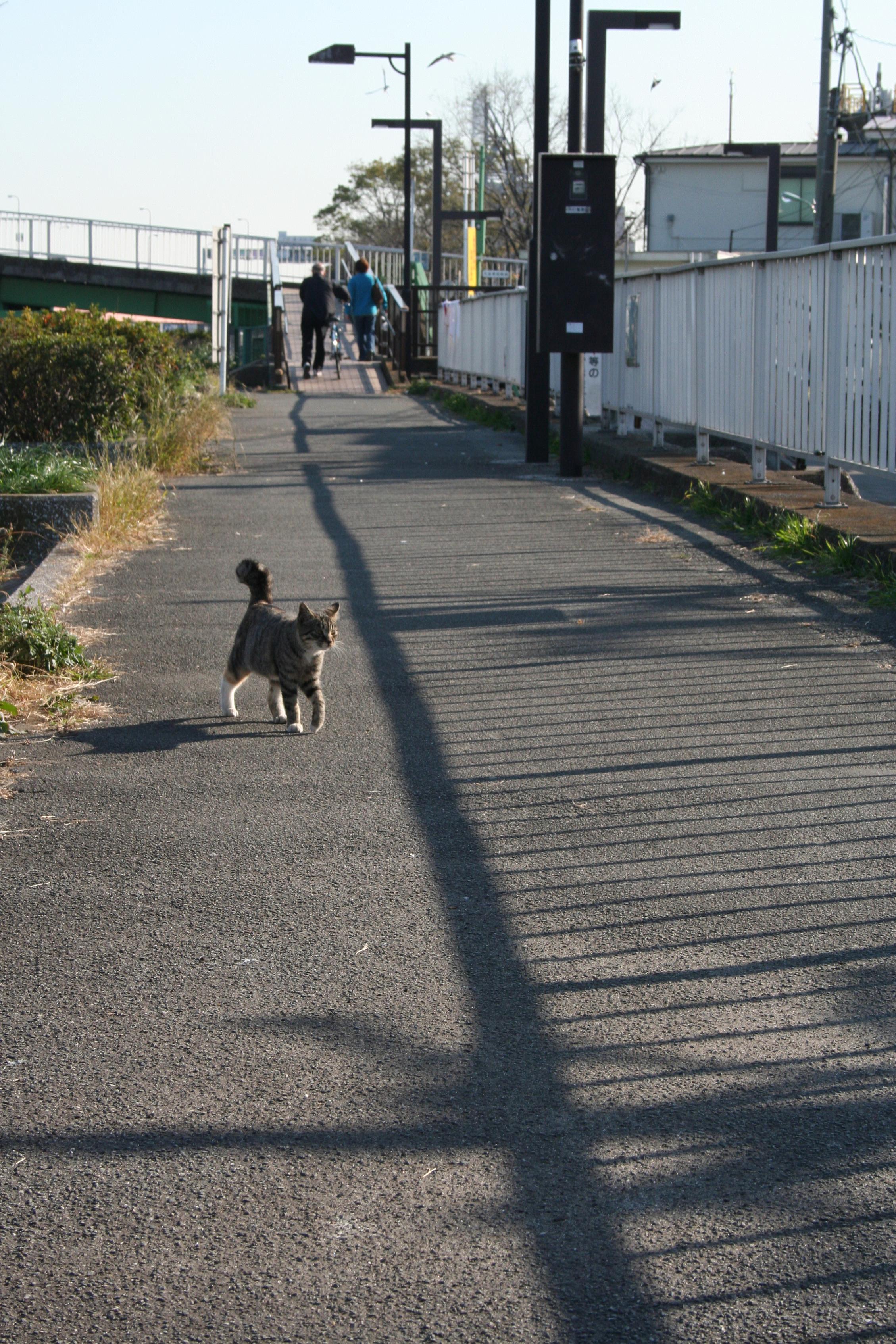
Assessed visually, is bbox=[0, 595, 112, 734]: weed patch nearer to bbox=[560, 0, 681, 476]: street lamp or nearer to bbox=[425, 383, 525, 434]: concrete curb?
bbox=[560, 0, 681, 476]: street lamp

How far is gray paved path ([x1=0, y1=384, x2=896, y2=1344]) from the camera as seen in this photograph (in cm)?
236

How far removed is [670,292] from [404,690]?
8.34m

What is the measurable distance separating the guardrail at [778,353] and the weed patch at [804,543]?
44 cm

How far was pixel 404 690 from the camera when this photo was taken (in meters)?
6.29

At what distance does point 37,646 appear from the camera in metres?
6.23

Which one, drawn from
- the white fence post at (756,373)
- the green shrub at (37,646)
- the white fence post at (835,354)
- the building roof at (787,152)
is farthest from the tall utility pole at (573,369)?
the building roof at (787,152)

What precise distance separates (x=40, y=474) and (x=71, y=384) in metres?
2.93

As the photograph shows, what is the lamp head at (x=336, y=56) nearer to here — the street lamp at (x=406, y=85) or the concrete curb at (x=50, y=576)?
the street lamp at (x=406, y=85)

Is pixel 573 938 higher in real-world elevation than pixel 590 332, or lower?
lower

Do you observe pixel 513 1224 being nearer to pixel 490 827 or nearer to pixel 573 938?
pixel 573 938

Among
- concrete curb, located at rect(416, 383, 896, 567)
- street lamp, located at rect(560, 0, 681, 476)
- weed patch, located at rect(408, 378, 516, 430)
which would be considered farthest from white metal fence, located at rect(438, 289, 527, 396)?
street lamp, located at rect(560, 0, 681, 476)

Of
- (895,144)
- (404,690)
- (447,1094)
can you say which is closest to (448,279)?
(895,144)

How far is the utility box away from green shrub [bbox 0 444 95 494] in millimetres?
4864

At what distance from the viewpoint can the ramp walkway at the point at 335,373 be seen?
29.1 m
